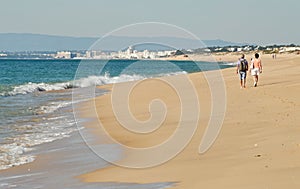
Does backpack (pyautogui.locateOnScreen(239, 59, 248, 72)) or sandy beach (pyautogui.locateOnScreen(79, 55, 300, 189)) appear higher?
backpack (pyautogui.locateOnScreen(239, 59, 248, 72))

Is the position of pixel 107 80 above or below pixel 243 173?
above

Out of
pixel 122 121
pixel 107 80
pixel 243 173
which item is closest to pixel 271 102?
pixel 122 121

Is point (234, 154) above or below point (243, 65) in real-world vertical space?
below

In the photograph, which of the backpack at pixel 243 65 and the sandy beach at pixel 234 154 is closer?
the sandy beach at pixel 234 154

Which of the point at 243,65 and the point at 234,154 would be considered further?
the point at 243,65

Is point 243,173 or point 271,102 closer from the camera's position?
point 243,173

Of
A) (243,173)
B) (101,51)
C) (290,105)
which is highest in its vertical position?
(101,51)

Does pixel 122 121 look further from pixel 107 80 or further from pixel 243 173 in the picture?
pixel 107 80

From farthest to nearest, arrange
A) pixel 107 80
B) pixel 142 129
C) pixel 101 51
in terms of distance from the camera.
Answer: pixel 107 80, pixel 142 129, pixel 101 51

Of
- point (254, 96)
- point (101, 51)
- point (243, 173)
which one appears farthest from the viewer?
point (254, 96)

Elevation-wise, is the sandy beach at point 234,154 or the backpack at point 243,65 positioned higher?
the backpack at point 243,65

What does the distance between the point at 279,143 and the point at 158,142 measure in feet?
9.21

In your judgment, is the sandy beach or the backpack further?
the backpack

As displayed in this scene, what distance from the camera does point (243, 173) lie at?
698 centimetres
